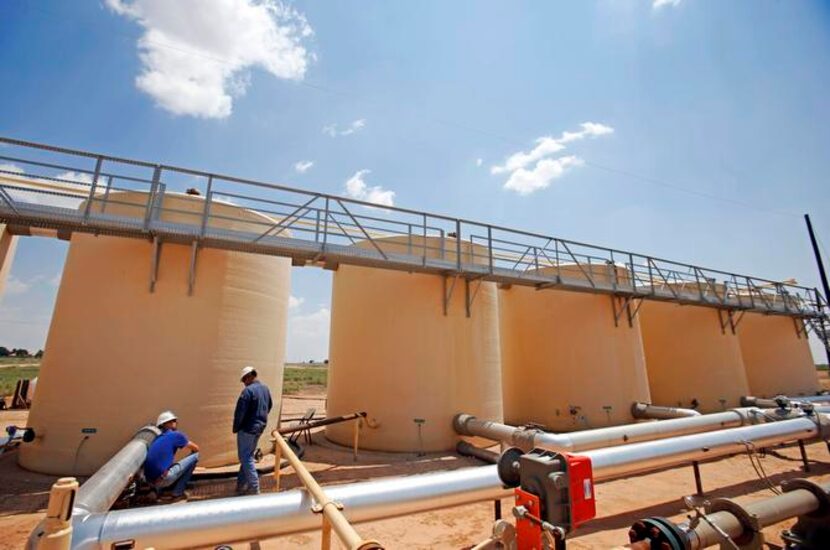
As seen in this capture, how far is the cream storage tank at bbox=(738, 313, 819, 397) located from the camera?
60.1ft

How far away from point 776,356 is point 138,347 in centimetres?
2581

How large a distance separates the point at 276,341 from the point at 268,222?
2772 millimetres

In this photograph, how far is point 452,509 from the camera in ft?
17.6

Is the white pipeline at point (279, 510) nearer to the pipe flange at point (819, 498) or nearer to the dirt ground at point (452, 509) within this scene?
the dirt ground at point (452, 509)

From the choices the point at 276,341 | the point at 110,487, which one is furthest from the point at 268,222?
the point at 110,487

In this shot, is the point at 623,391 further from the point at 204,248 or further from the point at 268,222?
the point at 204,248

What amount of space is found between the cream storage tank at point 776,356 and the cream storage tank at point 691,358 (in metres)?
3.21

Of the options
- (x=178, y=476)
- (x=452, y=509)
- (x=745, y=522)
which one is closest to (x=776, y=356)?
(x=745, y=522)

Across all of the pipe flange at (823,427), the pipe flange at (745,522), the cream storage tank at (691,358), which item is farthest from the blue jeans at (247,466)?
the cream storage tank at (691,358)

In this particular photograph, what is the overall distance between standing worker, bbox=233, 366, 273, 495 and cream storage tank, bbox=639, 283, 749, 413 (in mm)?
16225

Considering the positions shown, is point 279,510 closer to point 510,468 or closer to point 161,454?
point 510,468

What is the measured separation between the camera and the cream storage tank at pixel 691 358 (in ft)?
51.1

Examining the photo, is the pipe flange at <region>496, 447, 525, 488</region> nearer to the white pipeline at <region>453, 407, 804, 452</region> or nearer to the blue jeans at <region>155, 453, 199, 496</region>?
the white pipeline at <region>453, 407, 804, 452</region>

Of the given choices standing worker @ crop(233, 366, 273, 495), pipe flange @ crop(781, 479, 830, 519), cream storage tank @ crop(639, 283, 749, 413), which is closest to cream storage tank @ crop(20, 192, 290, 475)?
standing worker @ crop(233, 366, 273, 495)
